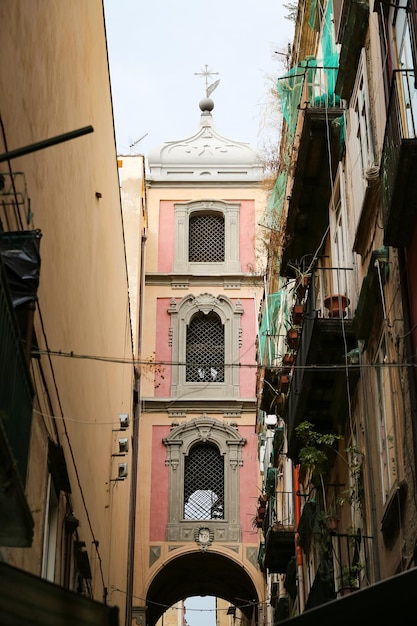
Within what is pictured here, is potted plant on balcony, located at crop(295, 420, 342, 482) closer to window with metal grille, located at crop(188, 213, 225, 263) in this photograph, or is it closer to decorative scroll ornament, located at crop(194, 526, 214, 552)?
decorative scroll ornament, located at crop(194, 526, 214, 552)

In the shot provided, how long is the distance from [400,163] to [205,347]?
2427cm

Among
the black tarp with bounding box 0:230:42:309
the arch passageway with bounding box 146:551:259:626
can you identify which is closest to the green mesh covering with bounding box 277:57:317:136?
the black tarp with bounding box 0:230:42:309

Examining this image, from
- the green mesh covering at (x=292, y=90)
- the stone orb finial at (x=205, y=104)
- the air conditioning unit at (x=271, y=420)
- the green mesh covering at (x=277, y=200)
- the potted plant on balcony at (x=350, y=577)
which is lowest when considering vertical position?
the potted plant on balcony at (x=350, y=577)

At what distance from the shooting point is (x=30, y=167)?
1160 cm

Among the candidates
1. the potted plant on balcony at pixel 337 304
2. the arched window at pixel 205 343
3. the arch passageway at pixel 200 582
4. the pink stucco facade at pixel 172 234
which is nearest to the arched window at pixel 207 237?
the pink stucco facade at pixel 172 234

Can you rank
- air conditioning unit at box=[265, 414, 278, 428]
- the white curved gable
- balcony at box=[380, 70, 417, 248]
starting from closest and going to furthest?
balcony at box=[380, 70, 417, 248], air conditioning unit at box=[265, 414, 278, 428], the white curved gable

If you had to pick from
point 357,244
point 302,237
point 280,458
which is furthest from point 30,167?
point 280,458

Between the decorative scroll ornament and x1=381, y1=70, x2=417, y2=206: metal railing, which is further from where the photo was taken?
the decorative scroll ornament

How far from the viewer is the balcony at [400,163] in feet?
32.1

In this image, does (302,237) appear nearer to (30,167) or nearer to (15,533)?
(30,167)

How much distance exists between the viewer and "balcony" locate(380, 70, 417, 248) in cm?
980

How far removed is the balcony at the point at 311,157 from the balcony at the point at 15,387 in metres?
6.50

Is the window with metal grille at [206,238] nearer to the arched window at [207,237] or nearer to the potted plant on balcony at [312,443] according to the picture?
the arched window at [207,237]

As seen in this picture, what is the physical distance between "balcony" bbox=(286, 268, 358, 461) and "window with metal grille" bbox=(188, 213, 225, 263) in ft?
59.5
